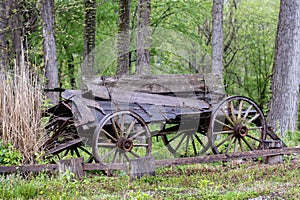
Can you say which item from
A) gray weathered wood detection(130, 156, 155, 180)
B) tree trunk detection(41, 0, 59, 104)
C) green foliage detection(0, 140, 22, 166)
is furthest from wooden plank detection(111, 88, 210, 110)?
tree trunk detection(41, 0, 59, 104)

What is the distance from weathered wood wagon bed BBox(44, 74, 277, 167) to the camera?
671 centimetres

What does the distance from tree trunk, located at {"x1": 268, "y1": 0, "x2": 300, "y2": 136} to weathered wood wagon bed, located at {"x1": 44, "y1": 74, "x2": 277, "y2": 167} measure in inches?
103

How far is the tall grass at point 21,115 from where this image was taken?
6363 millimetres

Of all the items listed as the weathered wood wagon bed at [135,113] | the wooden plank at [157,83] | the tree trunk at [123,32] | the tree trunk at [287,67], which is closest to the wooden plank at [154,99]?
the weathered wood wagon bed at [135,113]

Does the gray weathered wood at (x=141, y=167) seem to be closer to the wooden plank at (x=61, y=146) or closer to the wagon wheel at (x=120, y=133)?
the wagon wheel at (x=120, y=133)

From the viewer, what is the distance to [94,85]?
7.03m

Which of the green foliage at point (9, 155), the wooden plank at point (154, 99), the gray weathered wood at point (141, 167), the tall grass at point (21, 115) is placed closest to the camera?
the gray weathered wood at point (141, 167)

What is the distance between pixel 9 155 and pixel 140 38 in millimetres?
6878

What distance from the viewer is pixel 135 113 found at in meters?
6.77

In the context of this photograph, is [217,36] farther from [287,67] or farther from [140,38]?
[287,67]

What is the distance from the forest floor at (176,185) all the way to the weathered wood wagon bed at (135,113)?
0.60 m

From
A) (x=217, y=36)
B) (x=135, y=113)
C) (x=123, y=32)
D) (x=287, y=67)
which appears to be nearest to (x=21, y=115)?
(x=135, y=113)

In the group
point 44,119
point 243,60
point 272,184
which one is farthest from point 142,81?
point 243,60

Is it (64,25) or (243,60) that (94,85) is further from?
(243,60)
